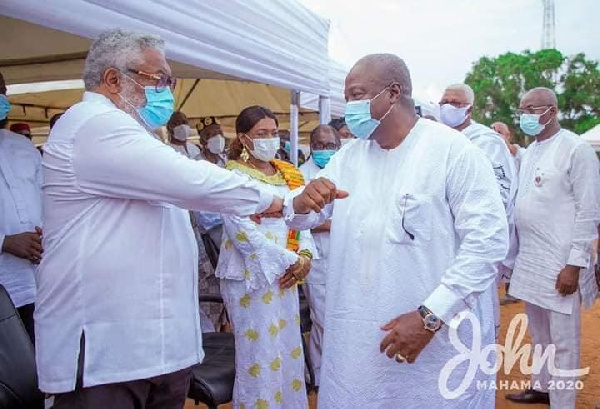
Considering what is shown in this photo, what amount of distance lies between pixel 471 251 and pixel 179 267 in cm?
101

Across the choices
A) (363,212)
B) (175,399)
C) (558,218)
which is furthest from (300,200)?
(558,218)

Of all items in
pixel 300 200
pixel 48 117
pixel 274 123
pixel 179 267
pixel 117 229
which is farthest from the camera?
pixel 48 117

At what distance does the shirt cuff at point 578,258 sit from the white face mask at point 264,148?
193 centimetres

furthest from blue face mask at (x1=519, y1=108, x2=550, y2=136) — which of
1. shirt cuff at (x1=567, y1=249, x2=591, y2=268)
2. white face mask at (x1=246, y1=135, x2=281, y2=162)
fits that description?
white face mask at (x1=246, y1=135, x2=281, y2=162)

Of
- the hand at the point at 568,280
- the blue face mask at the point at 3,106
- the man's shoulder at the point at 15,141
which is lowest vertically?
the hand at the point at 568,280

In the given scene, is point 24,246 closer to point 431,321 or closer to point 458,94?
point 431,321

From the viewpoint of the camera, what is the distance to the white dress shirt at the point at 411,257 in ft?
7.47

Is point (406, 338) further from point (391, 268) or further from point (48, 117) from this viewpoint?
point (48, 117)

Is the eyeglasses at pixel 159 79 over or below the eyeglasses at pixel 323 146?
over

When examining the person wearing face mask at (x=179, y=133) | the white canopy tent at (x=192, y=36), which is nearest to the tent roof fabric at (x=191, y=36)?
the white canopy tent at (x=192, y=36)

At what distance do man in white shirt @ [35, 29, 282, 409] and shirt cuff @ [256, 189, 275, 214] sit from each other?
9cm

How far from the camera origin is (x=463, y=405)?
235cm

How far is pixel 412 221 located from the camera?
2.30 metres

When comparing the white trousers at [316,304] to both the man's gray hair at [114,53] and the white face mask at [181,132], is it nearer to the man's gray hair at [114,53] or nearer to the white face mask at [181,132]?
the white face mask at [181,132]
